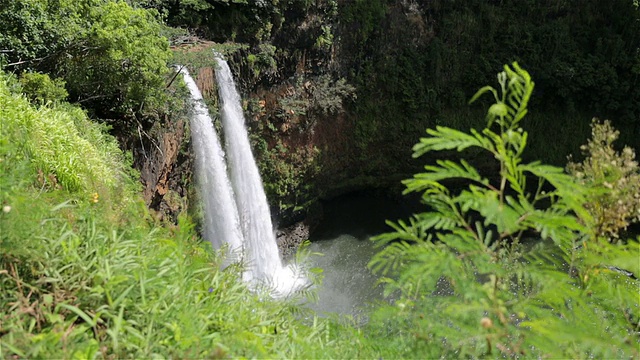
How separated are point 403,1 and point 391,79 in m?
2.33

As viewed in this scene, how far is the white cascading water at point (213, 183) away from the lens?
9594 mm

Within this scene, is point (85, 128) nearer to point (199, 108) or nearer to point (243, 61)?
point (199, 108)

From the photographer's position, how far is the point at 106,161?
226 inches

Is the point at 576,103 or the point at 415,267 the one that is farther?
the point at 576,103

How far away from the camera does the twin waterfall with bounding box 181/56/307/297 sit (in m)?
9.64

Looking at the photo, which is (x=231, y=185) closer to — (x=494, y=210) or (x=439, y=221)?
(x=439, y=221)

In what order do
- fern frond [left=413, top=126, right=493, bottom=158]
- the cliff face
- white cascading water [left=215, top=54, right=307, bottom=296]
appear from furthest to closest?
the cliff face
white cascading water [left=215, top=54, right=307, bottom=296]
fern frond [left=413, top=126, right=493, bottom=158]

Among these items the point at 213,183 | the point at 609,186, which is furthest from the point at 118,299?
the point at 213,183

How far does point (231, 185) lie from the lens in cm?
1065

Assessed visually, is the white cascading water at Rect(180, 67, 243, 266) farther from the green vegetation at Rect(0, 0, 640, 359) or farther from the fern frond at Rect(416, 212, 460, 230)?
the fern frond at Rect(416, 212, 460, 230)

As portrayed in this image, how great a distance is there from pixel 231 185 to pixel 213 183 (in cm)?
87

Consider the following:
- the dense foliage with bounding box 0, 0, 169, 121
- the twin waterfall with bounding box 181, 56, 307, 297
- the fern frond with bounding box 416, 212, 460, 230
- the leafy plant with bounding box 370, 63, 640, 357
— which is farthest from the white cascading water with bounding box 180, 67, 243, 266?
the fern frond with bounding box 416, 212, 460, 230

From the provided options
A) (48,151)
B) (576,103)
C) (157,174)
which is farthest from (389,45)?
(48,151)

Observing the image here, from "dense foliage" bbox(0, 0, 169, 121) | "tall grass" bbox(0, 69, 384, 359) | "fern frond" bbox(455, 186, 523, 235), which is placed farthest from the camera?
"dense foliage" bbox(0, 0, 169, 121)
